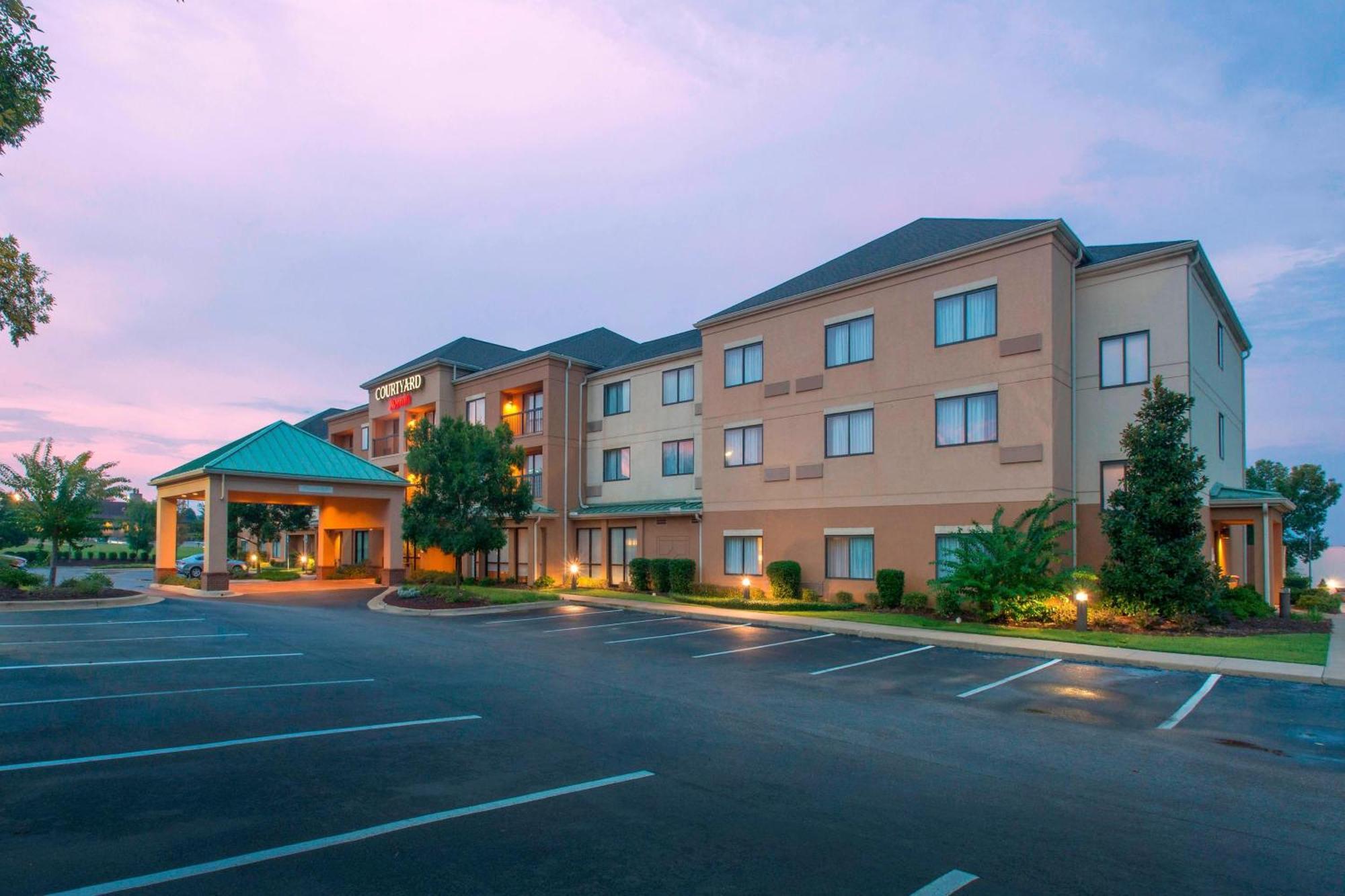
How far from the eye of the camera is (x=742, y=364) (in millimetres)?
27969

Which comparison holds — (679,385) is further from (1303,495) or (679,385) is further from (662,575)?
(1303,495)

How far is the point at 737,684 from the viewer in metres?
12.2

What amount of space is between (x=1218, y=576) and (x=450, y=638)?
1819cm

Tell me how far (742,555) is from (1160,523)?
1261 cm

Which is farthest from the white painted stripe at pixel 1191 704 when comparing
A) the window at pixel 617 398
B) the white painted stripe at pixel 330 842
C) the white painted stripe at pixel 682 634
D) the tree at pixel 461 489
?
the window at pixel 617 398

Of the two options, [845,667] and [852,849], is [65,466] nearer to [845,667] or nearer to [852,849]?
[845,667]

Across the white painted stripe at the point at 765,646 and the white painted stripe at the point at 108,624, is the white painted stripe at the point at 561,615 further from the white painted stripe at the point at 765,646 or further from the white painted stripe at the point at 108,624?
the white painted stripe at the point at 108,624

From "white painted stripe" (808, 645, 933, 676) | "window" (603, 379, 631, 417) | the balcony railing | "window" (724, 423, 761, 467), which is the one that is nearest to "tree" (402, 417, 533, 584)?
"window" (603, 379, 631, 417)

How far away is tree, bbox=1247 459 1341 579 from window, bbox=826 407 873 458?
3539 cm

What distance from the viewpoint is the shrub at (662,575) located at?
28328 millimetres

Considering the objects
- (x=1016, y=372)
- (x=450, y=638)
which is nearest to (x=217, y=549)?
(x=450, y=638)

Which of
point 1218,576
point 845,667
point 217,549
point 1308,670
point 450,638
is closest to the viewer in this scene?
point 1308,670

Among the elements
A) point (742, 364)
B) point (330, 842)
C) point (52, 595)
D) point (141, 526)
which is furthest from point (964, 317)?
point (141, 526)

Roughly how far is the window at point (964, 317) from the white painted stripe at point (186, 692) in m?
17.3
